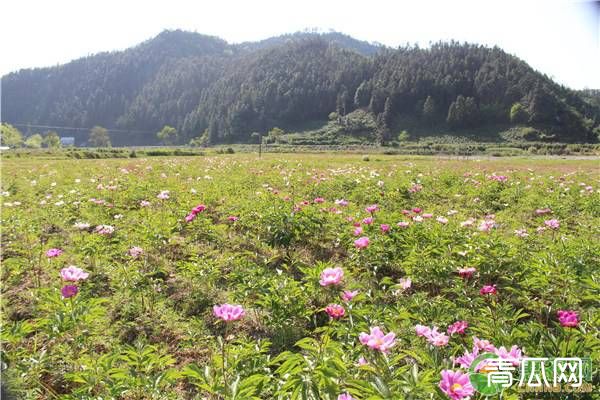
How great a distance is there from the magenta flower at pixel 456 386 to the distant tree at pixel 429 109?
125761 millimetres

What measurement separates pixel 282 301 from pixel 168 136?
157283 millimetres

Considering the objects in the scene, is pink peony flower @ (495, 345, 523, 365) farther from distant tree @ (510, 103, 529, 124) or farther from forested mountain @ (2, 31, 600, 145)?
distant tree @ (510, 103, 529, 124)

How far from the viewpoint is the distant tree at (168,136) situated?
14650 cm

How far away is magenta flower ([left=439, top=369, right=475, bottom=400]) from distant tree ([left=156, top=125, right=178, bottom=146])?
156452 millimetres

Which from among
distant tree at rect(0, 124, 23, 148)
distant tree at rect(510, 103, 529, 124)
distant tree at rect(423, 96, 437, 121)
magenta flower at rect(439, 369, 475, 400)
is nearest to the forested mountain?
distant tree at rect(510, 103, 529, 124)

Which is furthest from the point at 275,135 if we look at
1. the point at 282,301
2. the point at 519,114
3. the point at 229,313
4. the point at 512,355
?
the point at 512,355

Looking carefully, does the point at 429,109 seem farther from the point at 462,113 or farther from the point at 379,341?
the point at 379,341

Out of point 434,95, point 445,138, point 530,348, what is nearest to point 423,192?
point 530,348

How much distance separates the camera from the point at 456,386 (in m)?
1.63

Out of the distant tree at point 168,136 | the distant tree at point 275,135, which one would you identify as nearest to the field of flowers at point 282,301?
the distant tree at point 275,135

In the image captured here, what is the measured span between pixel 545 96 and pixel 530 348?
137 metres

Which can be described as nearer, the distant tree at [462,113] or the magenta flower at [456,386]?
the magenta flower at [456,386]

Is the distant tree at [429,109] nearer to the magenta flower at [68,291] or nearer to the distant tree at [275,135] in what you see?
the distant tree at [275,135]

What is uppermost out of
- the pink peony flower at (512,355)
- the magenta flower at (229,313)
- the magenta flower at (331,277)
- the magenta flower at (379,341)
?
the magenta flower at (331,277)
